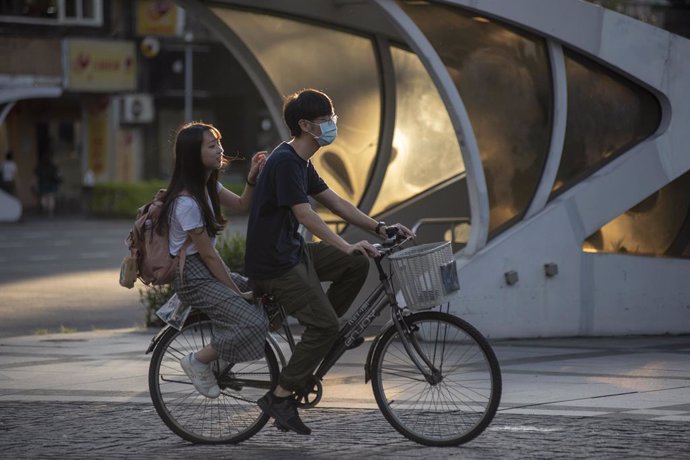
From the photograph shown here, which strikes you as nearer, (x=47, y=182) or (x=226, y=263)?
(x=226, y=263)

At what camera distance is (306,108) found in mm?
7777

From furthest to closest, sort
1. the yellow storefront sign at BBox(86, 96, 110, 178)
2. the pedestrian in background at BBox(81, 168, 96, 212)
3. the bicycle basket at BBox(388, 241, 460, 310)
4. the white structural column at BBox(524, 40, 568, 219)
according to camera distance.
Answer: the yellow storefront sign at BBox(86, 96, 110, 178) < the pedestrian in background at BBox(81, 168, 96, 212) < the white structural column at BBox(524, 40, 568, 219) < the bicycle basket at BBox(388, 241, 460, 310)

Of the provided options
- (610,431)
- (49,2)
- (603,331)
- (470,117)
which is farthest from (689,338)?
(49,2)

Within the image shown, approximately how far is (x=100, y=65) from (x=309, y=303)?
38.2 metres

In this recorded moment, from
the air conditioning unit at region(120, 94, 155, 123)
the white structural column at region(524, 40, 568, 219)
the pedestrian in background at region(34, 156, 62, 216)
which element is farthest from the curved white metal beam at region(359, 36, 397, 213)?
the air conditioning unit at region(120, 94, 155, 123)

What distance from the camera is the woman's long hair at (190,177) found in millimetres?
7840

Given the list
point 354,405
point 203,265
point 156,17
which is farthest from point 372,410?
point 156,17

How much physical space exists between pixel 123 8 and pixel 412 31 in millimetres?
34404

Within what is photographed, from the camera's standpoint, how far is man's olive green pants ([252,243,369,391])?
770cm

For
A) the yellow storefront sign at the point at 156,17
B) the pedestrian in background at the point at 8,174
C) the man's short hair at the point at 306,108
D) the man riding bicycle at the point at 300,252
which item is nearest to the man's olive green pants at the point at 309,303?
the man riding bicycle at the point at 300,252

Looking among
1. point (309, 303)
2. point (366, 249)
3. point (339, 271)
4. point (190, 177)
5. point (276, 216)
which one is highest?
point (190, 177)

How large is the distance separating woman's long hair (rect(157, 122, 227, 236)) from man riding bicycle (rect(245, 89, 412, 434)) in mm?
221

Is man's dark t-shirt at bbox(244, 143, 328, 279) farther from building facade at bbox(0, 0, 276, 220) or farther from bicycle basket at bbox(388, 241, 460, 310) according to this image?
building facade at bbox(0, 0, 276, 220)

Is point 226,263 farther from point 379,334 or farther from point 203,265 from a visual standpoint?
point 379,334
